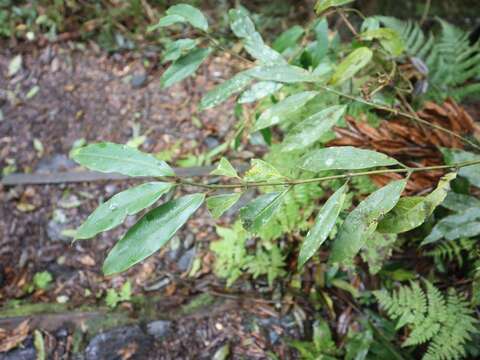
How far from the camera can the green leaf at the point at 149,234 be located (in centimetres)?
89

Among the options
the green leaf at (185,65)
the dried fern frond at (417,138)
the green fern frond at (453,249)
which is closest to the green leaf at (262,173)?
the green leaf at (185,65)

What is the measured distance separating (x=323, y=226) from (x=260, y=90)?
0.59m

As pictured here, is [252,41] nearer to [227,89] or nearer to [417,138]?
[227,89]

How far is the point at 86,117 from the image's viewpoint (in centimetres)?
320

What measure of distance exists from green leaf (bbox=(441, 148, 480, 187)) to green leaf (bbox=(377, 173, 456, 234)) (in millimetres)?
522

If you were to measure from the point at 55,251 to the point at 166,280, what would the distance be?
826 mm

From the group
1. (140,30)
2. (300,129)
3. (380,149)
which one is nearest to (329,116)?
(300,129)

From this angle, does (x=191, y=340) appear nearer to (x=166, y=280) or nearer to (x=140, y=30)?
(x=166, y=280)

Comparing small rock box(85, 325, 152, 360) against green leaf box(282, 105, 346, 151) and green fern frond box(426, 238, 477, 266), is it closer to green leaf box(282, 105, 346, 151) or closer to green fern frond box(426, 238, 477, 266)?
green leaf box(282, 105, 346, 151)

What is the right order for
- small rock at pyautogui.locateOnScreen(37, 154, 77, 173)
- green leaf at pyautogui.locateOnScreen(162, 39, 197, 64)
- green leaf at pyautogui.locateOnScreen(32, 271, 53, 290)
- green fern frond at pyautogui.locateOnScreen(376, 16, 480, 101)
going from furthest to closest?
1. small rock at pyautogui.locateOnScreen(37, 154, 77, 173)
2. green leaf at pyautogui.locateOnScreen(32, 271, 53, 290)
3. green fern frond at pyautogui.locateOnScreen(376, 16, 480, 101)
4. green leaf at pyautogui.locateOnScreen(162, 39, 197, 64)

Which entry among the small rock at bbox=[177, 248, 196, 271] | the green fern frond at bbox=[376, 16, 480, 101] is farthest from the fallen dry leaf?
the green fern frond at bbox=[376, 16, 480, 101]

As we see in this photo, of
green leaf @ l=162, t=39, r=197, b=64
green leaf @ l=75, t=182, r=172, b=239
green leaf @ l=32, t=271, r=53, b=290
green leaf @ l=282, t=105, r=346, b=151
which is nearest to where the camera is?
green leaf @ l=75, t=182, r=172, b=239

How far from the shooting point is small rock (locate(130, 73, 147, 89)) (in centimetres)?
331

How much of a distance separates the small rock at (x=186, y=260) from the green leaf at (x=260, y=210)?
1.52 metres
